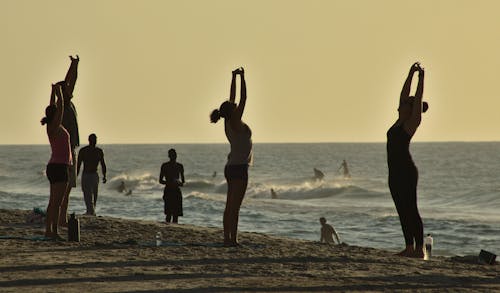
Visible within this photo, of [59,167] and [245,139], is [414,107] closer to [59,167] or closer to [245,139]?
[245,139]

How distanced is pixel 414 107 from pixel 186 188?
53998 mm

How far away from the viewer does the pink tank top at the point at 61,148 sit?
12.5 metres

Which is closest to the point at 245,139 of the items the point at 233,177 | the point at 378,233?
the point at 233,177

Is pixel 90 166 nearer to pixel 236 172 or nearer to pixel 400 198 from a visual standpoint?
pixel 236 172

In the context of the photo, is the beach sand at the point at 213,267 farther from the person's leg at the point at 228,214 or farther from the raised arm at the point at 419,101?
the raised arm at the point at 419,101

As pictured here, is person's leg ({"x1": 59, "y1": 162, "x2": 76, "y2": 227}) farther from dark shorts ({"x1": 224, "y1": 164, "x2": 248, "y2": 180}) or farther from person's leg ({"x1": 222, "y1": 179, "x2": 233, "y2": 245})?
dark shorts ({"x1": 224, "y1": 164, "x2": 248, "y2": 180})

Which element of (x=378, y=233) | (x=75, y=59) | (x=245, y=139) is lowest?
(x=378, y=233)

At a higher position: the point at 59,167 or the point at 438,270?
the point at 59,167

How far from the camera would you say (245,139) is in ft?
39.5

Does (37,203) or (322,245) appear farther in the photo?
(37,203)

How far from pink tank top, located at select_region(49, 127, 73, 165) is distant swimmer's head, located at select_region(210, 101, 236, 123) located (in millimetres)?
1802

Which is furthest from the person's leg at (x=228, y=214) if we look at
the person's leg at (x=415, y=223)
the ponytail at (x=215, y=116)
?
the person's leg at (x=415, y=223)

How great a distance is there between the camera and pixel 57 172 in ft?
41.3

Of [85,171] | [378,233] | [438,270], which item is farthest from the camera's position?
[378,233]
